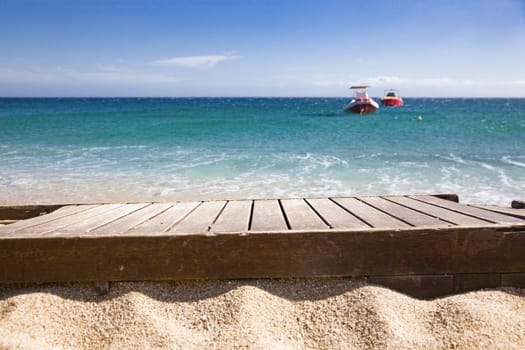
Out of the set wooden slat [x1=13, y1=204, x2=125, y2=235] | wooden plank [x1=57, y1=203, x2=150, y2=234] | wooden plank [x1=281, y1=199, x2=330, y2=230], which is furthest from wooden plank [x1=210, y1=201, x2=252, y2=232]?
wooden slat [x1=13, y1=204, x2=125, y2=235]

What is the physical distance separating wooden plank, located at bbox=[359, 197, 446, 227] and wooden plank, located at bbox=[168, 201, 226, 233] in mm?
1275

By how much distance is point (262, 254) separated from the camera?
85.0 inches

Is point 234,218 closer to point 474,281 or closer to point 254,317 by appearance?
point 254,317

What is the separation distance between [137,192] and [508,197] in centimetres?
723

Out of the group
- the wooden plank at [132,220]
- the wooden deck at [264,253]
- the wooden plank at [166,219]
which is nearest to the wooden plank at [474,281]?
the wooden deck at [264,253]

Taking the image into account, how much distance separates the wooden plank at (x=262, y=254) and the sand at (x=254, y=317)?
0.08 m

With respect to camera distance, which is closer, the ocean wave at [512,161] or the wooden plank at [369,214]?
the wooden plank at [369,214]

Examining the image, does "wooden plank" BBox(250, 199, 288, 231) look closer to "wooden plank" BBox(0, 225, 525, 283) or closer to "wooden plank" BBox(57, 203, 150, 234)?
"wooden plank" BBox(0, 225, 525, 283)

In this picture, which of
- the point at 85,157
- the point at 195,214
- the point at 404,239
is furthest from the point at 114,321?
the point at 85,157

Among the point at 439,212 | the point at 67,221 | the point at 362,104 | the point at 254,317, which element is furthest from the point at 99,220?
the point at 362,104

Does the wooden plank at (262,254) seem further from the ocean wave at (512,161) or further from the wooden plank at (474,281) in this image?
the ocean wave at (512,161)

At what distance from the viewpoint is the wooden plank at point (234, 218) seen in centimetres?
232

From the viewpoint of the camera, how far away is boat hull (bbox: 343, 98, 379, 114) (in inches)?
1727

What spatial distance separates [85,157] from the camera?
1240cm
